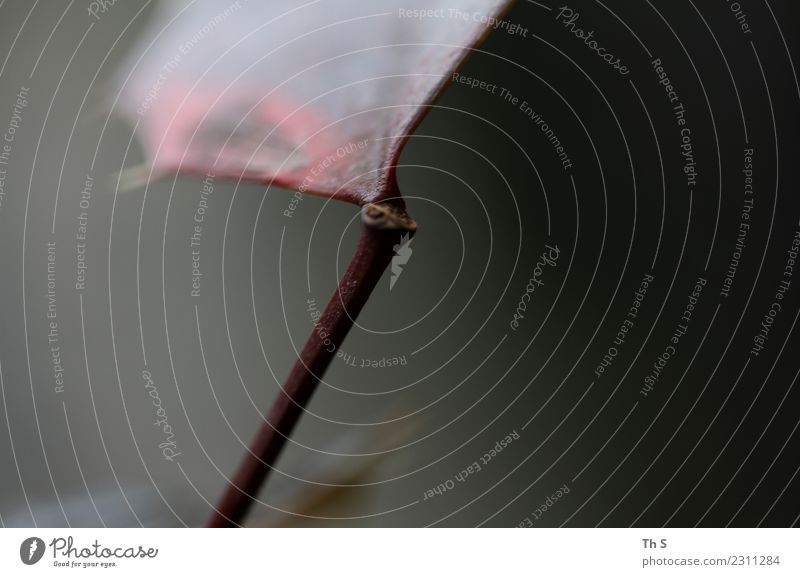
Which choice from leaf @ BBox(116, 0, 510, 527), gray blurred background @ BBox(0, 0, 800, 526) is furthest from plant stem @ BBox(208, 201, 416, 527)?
gray blurred background @ BBox(0, 0, 800, 526)

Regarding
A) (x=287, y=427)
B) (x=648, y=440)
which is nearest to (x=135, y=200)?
(x=287, y=427)

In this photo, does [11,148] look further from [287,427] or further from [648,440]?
[648,440]

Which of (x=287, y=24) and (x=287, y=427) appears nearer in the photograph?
(x=287, y=427)

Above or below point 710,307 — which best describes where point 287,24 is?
above
